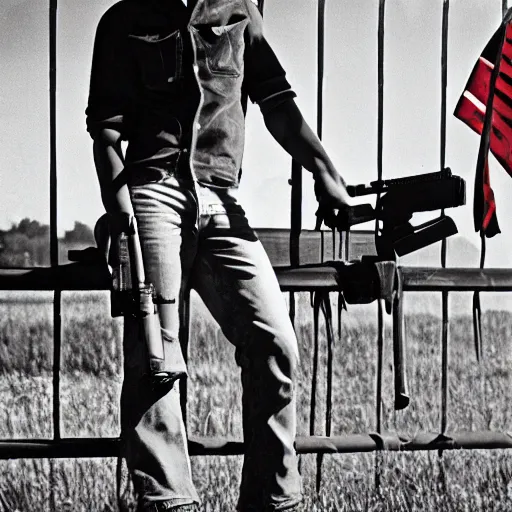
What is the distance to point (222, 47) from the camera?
141 inches

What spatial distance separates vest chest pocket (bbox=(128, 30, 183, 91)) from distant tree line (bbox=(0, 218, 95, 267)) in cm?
57

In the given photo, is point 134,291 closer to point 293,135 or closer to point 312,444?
point 293,135

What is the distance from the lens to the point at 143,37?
138 inches

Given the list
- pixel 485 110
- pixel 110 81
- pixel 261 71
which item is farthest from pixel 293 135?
pixel 485 110

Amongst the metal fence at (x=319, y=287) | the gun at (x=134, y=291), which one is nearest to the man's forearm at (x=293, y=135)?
the metal fence at (x=319, y=287)

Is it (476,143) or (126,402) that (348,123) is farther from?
(126,402)

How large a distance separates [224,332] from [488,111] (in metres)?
1.39

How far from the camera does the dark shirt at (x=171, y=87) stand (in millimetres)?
3482

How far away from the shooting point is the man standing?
3400 millimetres

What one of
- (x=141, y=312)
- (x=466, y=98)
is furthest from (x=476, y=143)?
(x=141, y=312)

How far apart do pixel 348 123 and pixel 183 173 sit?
0.81 m

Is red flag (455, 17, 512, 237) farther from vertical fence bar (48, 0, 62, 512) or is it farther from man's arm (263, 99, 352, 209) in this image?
vertical fence bar (48, 0, 62, 512)

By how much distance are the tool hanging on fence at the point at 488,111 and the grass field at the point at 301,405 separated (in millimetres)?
273

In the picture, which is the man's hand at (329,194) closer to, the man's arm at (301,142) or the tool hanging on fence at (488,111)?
the man's arm at (301,142)
